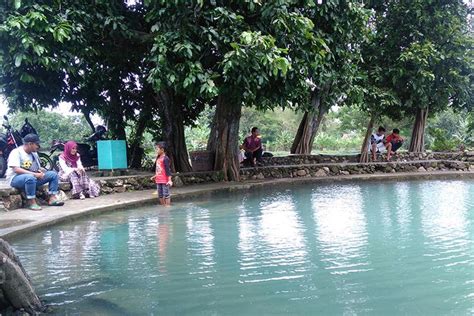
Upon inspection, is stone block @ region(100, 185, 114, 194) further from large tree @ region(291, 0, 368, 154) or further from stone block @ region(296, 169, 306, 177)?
stone block @ region(296, 169, 306, 177)

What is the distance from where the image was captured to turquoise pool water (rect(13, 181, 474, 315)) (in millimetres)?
3873

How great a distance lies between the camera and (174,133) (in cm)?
1248

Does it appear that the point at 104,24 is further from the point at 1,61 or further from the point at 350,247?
the point at 350,247

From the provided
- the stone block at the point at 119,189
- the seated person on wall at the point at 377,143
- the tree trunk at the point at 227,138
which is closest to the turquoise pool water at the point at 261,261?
the stone block at the point at 119,189

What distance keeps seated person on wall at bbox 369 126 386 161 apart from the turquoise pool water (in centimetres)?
752

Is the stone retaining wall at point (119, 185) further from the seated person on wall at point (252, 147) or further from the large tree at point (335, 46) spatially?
the large tree at point (335, 46)

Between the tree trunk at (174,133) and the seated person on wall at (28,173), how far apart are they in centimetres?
442

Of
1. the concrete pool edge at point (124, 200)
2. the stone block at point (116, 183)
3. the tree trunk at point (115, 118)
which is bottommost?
the concrete pool edge at point (124, 200)

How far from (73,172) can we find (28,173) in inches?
51.5

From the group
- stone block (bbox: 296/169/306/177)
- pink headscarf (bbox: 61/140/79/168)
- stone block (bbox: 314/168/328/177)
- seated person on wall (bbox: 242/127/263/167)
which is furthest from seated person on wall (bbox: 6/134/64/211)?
stone block (bbox: 314/168/328/177)

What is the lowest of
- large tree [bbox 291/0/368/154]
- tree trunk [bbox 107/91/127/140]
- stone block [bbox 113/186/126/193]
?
stone block [bbox 113/186/126/193]

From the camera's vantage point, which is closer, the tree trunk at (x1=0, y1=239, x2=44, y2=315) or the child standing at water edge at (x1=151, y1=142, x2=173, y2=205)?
the tree trunk at (x1=0, y1=239, x2=44, y2=315)

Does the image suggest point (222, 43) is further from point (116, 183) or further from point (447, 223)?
point (447, 223)

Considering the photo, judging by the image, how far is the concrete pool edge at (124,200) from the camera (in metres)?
6.64
